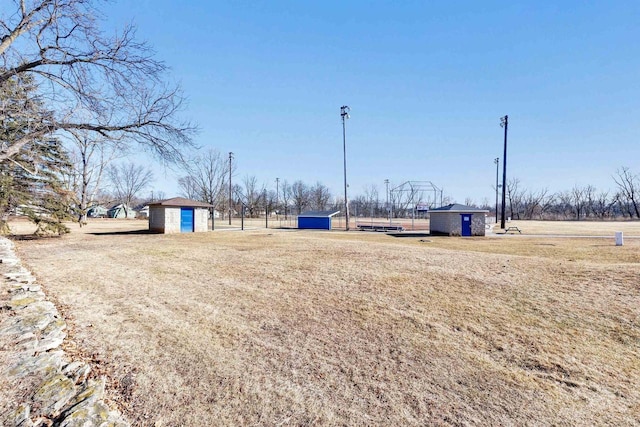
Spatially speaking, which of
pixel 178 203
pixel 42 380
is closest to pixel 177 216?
pixel 178 203

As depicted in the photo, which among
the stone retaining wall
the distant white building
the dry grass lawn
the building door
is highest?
the distant white building

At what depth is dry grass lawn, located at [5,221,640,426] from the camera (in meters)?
3.36

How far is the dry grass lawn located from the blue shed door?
52.0 ft

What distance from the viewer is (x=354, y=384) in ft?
12.4

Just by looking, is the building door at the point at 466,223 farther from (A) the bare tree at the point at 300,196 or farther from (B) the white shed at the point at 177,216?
(A) the bare tree at the point at 300,196

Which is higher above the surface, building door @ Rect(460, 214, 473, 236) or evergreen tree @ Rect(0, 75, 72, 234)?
evergreen tree @ Rect(0, 75, 72, 234)

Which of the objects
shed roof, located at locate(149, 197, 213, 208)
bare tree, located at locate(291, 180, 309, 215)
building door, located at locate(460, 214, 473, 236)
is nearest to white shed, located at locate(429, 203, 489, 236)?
building door, located at locate(460, 214, 473, 236)

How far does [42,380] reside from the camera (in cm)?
332

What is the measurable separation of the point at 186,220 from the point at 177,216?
0.83m

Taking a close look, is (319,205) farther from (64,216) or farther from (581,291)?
(581,291)

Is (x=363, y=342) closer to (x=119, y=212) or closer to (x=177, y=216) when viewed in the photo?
(x=177, y=216)

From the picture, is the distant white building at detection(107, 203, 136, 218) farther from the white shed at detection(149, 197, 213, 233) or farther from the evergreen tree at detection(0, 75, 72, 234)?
the evergreen tree at detection(0, 75, 72, 234)

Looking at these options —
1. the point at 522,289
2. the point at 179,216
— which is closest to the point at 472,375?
the point at 522,289

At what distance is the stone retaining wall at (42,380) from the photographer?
280cm
